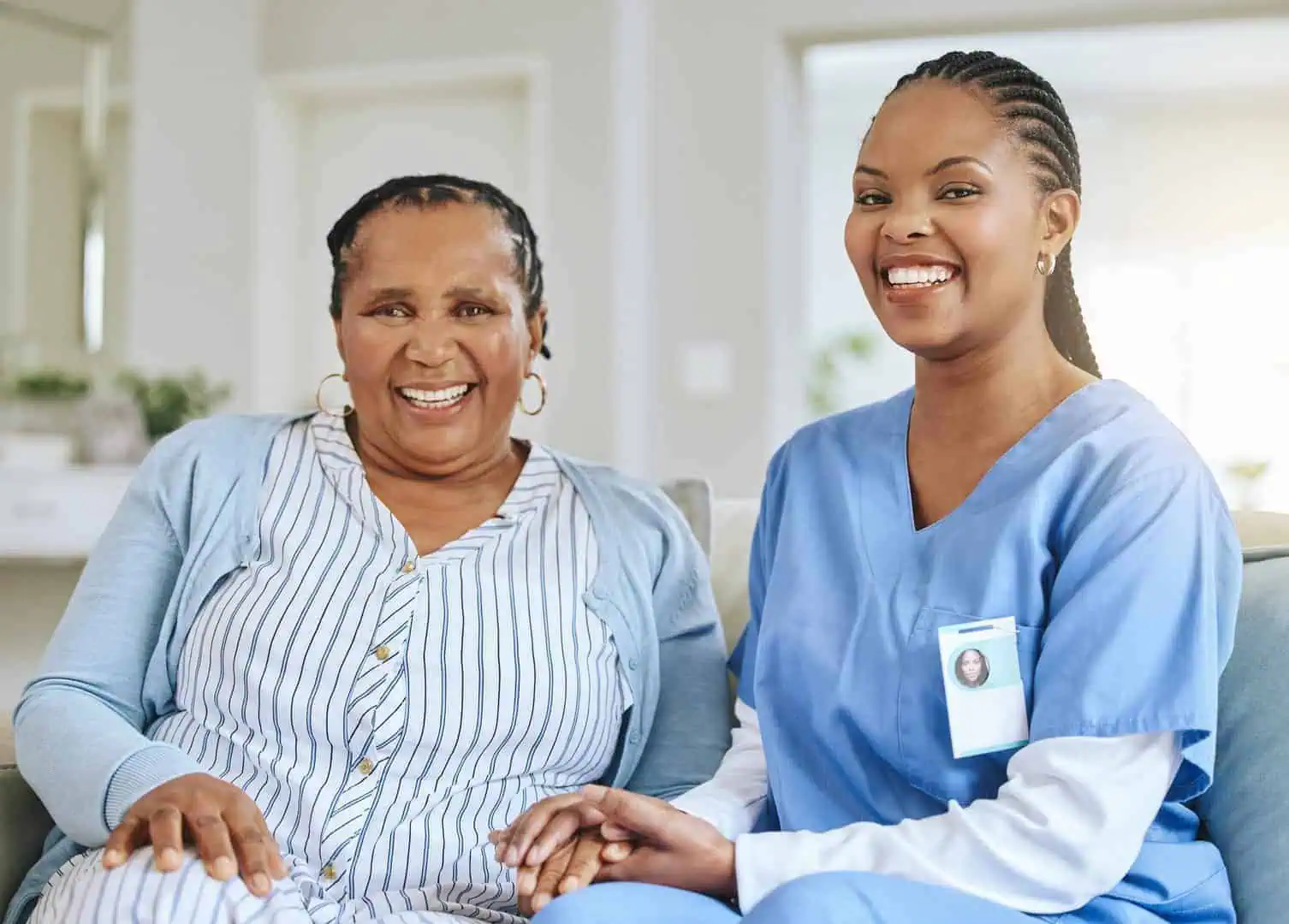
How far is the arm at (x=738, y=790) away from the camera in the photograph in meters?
1.21

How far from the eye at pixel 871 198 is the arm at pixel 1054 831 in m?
0.46

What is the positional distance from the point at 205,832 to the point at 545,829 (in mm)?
277

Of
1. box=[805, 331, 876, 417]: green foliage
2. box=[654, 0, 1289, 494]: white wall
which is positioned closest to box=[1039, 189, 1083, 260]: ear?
box=[654, 0, 1289, 494]: white wall

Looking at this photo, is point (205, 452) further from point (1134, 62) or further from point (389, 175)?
point (1134, 62)

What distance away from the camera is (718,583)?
1663 mm

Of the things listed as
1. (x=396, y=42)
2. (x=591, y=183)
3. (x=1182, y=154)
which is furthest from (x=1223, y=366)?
(x=396, y=42)

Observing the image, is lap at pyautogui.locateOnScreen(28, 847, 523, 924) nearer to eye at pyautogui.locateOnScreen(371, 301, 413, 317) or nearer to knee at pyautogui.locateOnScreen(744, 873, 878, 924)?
knee at pyautogui.locateOnScreen(744, 873, 878, 924)

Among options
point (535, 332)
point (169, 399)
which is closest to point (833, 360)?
point (169, 399)

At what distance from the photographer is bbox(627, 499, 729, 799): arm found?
1.44 metres

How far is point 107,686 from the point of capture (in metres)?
1.35

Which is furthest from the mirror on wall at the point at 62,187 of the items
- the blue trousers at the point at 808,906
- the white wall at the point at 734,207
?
the blue trousers at the point at 808,906

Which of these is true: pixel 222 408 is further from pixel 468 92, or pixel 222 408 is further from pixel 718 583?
pixel 718 583

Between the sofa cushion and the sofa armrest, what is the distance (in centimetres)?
107

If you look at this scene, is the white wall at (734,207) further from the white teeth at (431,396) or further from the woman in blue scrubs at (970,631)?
the woman in blue scrubs at (970,631)
